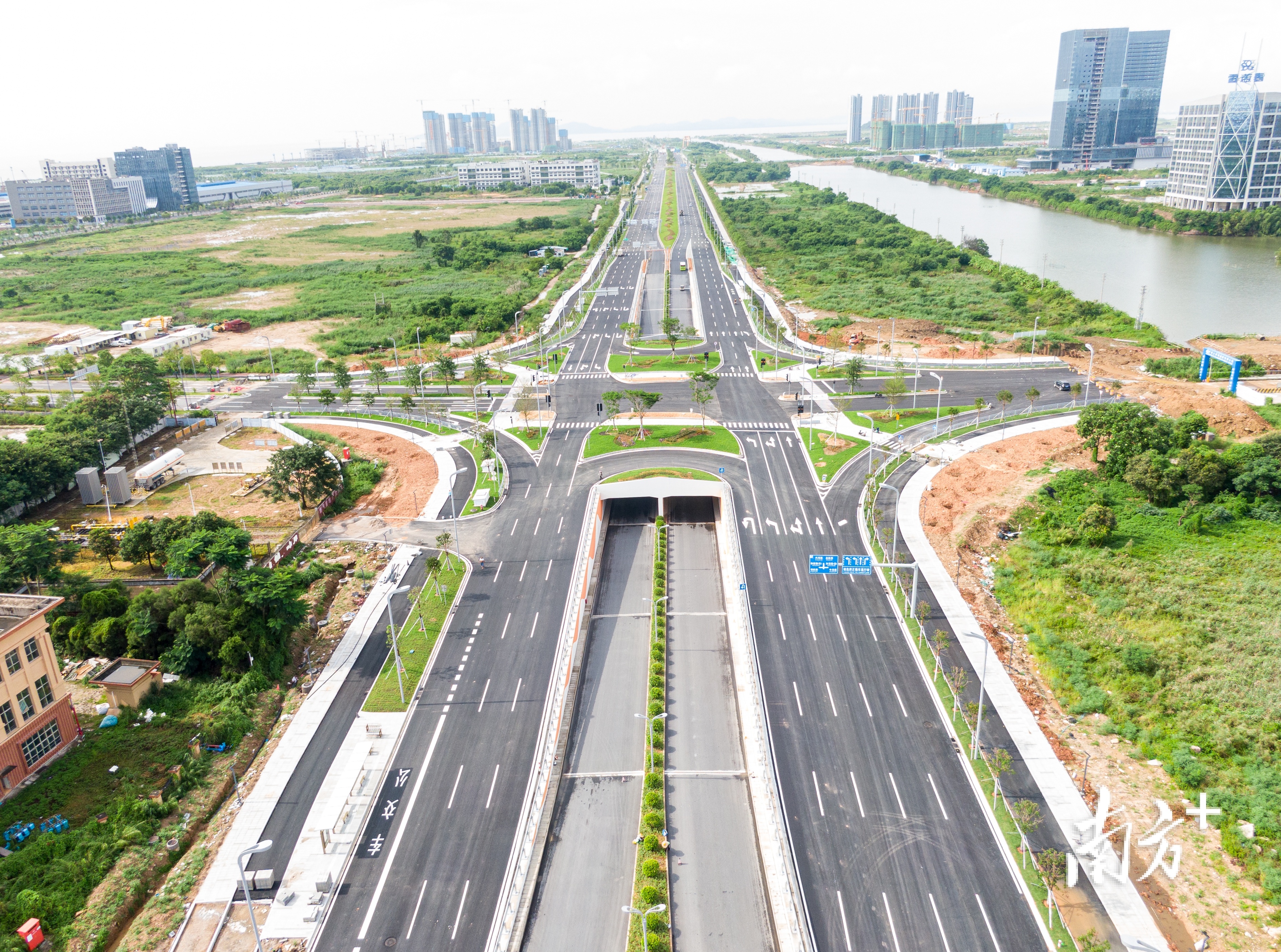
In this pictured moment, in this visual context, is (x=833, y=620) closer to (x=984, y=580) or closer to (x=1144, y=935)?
(x=984, y=580)

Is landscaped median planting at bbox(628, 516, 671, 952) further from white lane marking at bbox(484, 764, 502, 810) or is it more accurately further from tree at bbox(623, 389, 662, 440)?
tree at bbox(623, 389, 662, 440)

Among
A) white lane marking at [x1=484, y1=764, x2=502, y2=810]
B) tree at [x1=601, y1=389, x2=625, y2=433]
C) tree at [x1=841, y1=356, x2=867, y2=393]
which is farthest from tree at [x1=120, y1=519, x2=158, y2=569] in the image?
tree at [x1=841, y1=356, x2=867, y2=393]

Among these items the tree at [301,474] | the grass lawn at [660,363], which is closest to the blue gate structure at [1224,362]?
the grass lawn at [660,363]

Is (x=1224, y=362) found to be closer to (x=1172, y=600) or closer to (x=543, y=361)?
(x=1172, y=600)

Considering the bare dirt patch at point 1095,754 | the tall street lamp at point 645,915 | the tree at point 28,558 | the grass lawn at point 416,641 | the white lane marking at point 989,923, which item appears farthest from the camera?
the tree at point 28,558

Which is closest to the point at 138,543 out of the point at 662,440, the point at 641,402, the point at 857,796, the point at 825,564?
the point at 662,440

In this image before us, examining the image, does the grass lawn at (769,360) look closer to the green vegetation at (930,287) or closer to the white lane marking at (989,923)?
the green vegetation at (930,287)
